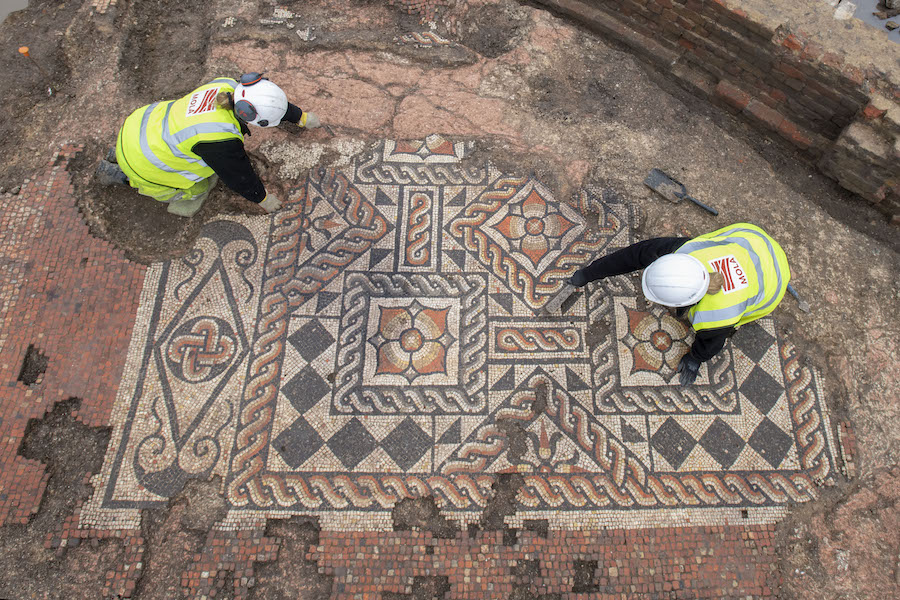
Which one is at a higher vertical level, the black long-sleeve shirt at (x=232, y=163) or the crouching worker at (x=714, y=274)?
the crouching worker at (x=714, y=274)

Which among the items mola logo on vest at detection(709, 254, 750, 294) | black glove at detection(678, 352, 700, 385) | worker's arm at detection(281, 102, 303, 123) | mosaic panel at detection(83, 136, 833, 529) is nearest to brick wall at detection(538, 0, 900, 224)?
mosaic panel at detection(83, 136, 833, 529)

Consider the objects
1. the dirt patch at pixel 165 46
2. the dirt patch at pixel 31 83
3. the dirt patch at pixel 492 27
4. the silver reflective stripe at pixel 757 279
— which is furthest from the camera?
the dirt patch at pixel 492 27

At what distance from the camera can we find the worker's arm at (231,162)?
3.22 meters

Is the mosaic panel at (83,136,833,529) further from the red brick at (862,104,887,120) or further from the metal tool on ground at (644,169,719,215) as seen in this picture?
the red brick at (862,104,887,120)

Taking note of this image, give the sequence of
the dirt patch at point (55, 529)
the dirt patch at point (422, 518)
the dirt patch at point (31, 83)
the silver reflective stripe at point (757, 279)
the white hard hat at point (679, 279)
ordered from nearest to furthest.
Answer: the white hard hat at point (679, 279)
the silver reflective stripe at point (757, 279)
the dirt patch at point (55, 529)
the dirt patch at point (422, 518)
the dirt patch at point (31, 83)

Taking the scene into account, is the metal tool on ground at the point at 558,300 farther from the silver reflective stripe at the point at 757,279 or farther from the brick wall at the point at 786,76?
the brick wall at the point at 786,76

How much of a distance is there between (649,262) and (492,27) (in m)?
2.82

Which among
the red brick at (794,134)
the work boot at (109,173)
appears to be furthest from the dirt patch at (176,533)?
the red brick at (794,134)

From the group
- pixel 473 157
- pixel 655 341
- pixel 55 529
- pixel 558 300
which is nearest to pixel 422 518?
pixel 558 300

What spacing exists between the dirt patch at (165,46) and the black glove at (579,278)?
11.3 feet

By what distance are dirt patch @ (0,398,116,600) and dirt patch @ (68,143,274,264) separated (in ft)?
3.87

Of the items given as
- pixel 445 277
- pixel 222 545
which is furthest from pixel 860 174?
pixel 222 545

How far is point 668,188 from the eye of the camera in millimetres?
3871

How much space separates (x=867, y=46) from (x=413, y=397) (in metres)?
4.07
